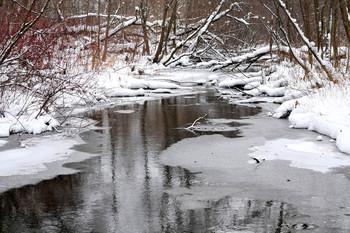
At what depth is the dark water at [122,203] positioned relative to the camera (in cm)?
413

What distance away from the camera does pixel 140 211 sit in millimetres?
4492

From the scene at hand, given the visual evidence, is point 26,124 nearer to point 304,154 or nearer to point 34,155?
point 34,155

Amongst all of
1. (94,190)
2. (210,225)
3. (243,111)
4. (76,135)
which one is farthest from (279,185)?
(243,111)

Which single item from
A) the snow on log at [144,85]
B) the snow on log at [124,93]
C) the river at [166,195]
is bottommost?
the river at [166,195]

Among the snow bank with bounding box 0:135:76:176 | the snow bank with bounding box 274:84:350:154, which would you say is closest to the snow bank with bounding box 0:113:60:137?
the snow bank with bounding box 0:135:76:176

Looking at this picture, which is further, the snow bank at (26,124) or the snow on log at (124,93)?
the snow on log at (124,93)

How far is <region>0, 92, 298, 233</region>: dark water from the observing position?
13.5ft

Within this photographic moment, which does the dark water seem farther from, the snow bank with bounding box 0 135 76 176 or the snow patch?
the snow patch

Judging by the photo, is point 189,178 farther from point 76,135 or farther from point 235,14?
point 235,14

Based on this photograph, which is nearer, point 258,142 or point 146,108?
point 258,142

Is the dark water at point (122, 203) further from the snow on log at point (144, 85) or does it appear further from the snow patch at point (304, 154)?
the snow on log at point (144, 85)

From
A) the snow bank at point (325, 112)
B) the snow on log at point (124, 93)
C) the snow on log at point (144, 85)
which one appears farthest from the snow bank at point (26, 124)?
the snow on log at point (144, 85)

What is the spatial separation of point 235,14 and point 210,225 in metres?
25.9

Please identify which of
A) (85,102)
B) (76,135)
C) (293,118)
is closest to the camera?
(76,135)
